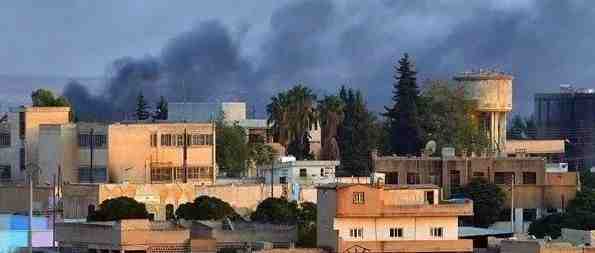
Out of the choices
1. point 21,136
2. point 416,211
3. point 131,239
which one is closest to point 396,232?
point 416,211

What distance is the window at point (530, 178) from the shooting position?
411 feet

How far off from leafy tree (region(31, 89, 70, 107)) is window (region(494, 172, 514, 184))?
19.5 m

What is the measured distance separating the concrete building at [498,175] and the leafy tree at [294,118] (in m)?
13.4

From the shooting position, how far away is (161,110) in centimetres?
14900

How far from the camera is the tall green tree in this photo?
14125 centimetres

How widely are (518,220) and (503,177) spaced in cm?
944

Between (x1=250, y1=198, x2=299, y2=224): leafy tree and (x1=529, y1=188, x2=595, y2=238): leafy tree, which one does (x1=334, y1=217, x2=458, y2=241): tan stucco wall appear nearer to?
(x1=250, y1=198, x2=299, y2=224): leafy tree

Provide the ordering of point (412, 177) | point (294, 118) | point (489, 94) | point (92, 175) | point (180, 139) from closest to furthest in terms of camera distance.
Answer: point (92, 175) → point (180, 139) → point (412, 177) → point (294, 118) → point (489, 94)

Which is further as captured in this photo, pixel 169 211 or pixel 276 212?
pixel 169 211

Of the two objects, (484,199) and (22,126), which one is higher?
(22,126)

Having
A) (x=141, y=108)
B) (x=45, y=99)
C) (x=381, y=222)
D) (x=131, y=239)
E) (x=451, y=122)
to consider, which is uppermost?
(x=141, y=108)

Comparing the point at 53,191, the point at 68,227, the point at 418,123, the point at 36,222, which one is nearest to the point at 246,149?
the point at 418,123

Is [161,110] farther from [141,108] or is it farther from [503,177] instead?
[503,177]

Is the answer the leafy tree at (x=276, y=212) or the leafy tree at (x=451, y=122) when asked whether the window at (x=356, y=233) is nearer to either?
the leafy tree at (x=276, y=212)
